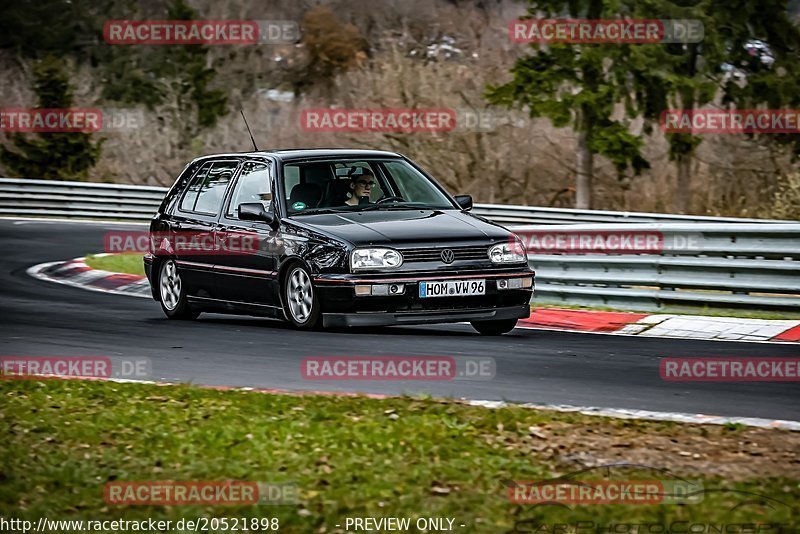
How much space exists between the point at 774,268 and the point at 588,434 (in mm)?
6398

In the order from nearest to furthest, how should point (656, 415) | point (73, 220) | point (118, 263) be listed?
point (656, 415)
point (118, 263)
point (73, 220)

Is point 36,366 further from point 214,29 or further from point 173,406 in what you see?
point 214,29

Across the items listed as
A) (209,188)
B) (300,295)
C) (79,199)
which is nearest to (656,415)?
(300,295)

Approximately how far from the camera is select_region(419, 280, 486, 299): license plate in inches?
440

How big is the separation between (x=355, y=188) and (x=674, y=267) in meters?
3.51

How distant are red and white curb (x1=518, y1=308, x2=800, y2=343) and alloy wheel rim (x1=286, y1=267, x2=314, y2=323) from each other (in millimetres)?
2400

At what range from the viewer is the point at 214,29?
4981cm

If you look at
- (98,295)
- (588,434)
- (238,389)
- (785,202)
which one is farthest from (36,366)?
(785,202)

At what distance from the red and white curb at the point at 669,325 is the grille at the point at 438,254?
174cm

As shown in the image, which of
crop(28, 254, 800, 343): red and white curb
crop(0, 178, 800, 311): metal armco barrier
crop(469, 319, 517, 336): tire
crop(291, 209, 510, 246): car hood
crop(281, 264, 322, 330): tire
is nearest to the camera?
crop(291, 209, 510, 246): car hood

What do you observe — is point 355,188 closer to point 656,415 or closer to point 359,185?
point 359,185

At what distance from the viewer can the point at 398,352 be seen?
34.1ft

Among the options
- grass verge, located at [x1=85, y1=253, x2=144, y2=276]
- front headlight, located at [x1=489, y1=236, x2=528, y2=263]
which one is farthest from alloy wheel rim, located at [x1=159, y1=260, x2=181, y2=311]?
grass verge, located at [x1=85, y1=253, x2=144, y2=276]

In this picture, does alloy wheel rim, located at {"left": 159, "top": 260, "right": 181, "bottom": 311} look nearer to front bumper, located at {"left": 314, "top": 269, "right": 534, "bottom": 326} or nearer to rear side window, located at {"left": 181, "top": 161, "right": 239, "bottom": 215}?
rear side window, located at {"left": 181, "top": 161, "right": 239, "bottom": 215}
